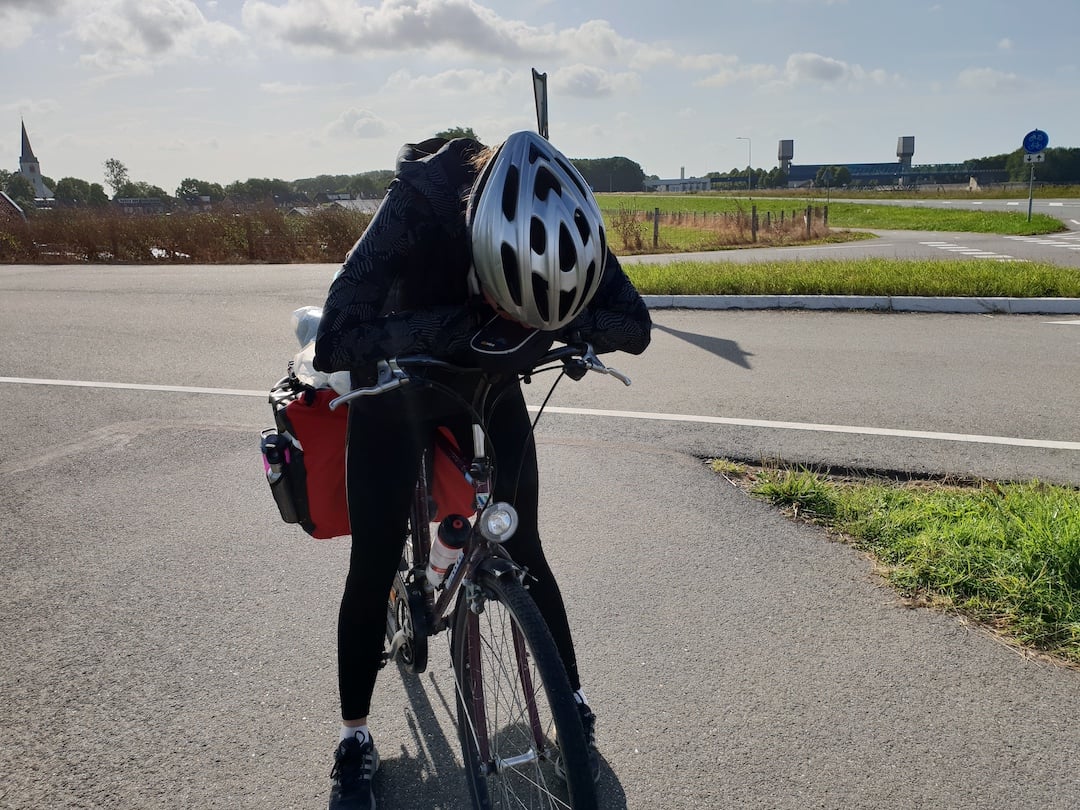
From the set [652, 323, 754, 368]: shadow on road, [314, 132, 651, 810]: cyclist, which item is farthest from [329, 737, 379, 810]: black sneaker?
[652, 323, 754, 368]: shadow on road

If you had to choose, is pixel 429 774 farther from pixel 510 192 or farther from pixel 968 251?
pixel 968 251

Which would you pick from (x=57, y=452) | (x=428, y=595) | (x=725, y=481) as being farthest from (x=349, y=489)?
(x=57, y=452)

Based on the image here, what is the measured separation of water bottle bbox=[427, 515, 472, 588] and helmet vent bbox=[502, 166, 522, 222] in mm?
865

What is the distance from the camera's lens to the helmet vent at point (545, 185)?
180cm

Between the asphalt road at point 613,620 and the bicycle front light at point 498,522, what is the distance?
Answer: 3.18 feet

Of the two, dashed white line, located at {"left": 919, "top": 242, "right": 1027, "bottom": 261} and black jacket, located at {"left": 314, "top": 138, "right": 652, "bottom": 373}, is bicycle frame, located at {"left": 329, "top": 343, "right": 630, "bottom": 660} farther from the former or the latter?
dashed white line, located at {"left": 919, "top": 242, "right": 1027, "bottom": 261}

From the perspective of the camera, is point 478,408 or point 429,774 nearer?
point 478,408

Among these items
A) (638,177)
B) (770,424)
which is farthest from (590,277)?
(638,177)

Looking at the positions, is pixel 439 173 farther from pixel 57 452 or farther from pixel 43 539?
pixel 57 452

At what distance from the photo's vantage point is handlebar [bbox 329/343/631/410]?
1.88 m

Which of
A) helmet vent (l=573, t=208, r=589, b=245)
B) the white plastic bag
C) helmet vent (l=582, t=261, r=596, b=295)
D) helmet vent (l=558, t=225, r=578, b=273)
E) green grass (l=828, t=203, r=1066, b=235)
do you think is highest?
helmet vent (l=573, t=208, r=589, b=245)

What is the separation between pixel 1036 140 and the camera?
22375 millimetres

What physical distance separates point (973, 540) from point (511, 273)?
9.50ft

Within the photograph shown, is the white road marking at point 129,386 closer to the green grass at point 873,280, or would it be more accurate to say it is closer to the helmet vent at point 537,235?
the helmet vent at point 537,235
